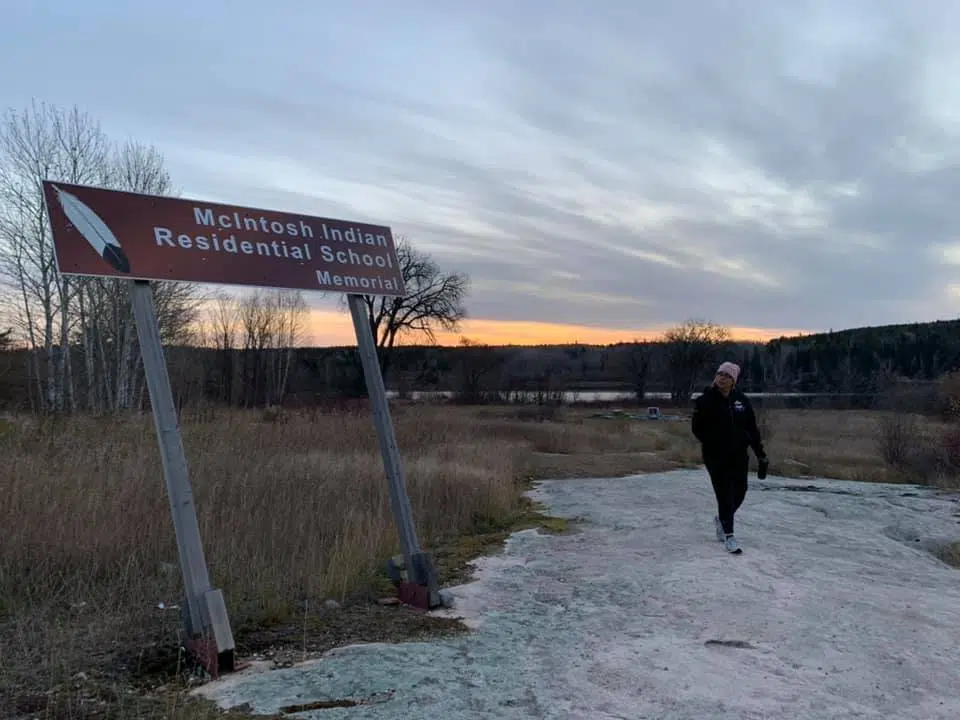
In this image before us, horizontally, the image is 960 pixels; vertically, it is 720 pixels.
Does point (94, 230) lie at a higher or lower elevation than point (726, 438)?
higher

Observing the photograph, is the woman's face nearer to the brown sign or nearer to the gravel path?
the gravel path

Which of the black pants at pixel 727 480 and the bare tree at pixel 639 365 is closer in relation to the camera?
the black pants at pixel 727 480

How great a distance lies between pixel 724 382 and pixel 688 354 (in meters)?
80.1

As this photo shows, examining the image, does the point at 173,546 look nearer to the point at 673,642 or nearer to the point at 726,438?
the point at 673,642

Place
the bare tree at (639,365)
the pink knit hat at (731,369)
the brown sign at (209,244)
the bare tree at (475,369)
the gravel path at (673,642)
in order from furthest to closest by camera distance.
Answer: the bare tree at (639,365) < the bare tree at (475,369) < the pink knit hat at (731,369) < the brown sign at (209,244) < the gravel path at (673,642)

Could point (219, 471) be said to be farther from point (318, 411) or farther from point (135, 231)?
point (318, 411)

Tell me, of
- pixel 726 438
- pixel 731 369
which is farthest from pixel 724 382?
pixel 726 438

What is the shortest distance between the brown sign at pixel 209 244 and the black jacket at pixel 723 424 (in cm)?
345

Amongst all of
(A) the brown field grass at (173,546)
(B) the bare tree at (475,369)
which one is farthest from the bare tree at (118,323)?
(B) the bare tree at (475,369)

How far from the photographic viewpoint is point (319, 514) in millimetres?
6914

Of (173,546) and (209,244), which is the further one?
(173,546)

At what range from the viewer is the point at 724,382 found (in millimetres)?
7488

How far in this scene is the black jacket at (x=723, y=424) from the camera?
7.37 metres

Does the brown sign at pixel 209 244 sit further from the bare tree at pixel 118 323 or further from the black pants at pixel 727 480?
the bare tree at pixel 118 323
